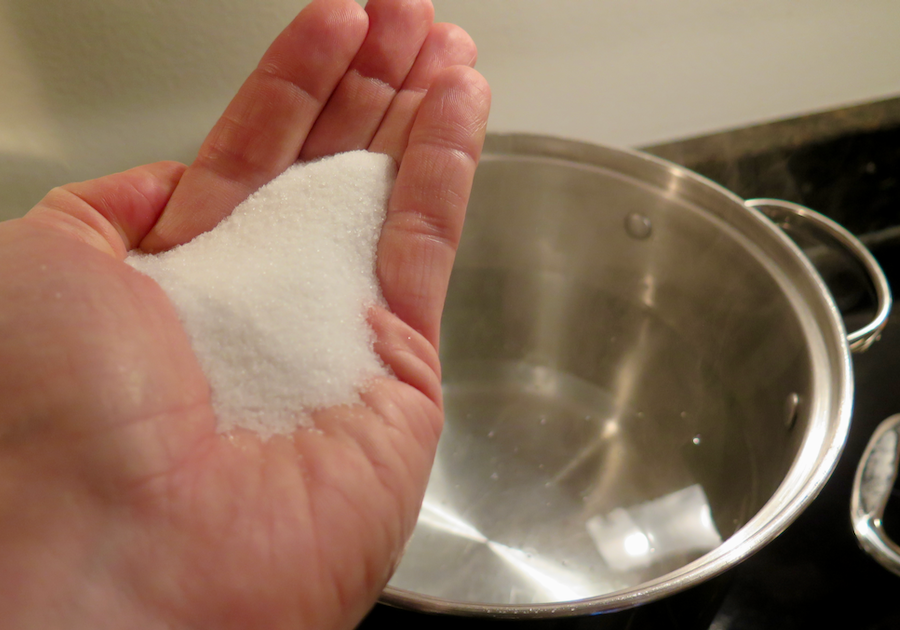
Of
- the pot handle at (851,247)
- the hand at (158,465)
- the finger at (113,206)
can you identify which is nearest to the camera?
the hand at (158,465)

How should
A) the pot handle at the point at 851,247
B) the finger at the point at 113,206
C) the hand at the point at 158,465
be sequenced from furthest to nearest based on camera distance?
1. the pot handle at the point at 851,247
2. the finger at the point at 113,206
3. the hand at the point at 158,465

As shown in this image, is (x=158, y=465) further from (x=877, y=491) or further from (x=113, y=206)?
(x=877, y=491)

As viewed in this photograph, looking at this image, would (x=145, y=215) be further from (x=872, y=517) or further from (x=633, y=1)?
(x=872, y=517)

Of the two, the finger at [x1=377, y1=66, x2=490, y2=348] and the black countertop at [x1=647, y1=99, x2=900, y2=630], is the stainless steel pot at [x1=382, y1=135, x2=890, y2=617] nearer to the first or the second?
the black countertop at [x1=647, y1=99, x2=900, y2=630]

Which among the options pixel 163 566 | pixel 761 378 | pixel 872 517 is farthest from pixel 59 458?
pixel 872 517

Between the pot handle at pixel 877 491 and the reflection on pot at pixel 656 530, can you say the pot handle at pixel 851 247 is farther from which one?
the reflection on pot at pixel 656 530

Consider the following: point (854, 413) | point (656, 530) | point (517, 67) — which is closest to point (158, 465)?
point (656, 530)

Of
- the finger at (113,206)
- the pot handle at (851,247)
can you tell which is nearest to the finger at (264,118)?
the finger at (113,206)
